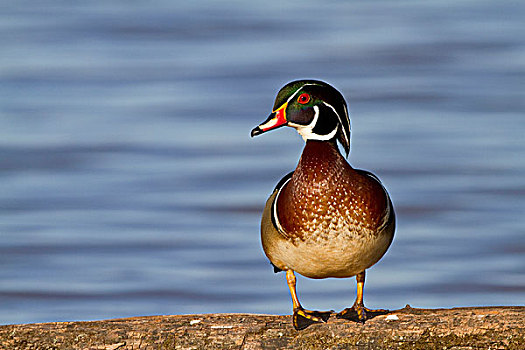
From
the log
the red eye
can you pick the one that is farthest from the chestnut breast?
the log

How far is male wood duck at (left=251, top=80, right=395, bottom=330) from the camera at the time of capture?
3219 millimetres

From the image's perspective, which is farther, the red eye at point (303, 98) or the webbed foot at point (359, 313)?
the red eye at point (303, 98)

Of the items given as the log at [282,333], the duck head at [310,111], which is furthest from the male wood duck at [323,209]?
the log at [282,333]

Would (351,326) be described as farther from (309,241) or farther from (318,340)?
(309,241)

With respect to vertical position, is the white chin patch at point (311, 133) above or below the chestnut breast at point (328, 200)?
above

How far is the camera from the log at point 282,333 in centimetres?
288

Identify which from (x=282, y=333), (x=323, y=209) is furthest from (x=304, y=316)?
(x=323, y=209)

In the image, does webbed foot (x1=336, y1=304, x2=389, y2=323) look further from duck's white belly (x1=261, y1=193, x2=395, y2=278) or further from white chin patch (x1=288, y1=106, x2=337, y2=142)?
white chin patch (x1=288, y1=106, x2=337, y2=142)

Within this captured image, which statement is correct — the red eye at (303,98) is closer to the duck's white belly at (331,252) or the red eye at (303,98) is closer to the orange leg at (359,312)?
the duck's white belly at (331,252)

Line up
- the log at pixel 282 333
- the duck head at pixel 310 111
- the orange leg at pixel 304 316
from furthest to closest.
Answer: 1. the duck head at pixel 310 111
2. the orange leg at pixel 304 316
3. the log at pixel 282 333

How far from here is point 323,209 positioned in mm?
3266

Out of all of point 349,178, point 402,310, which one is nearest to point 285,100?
point 349,178

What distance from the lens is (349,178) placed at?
3355mm

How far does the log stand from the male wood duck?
6.4 inches
